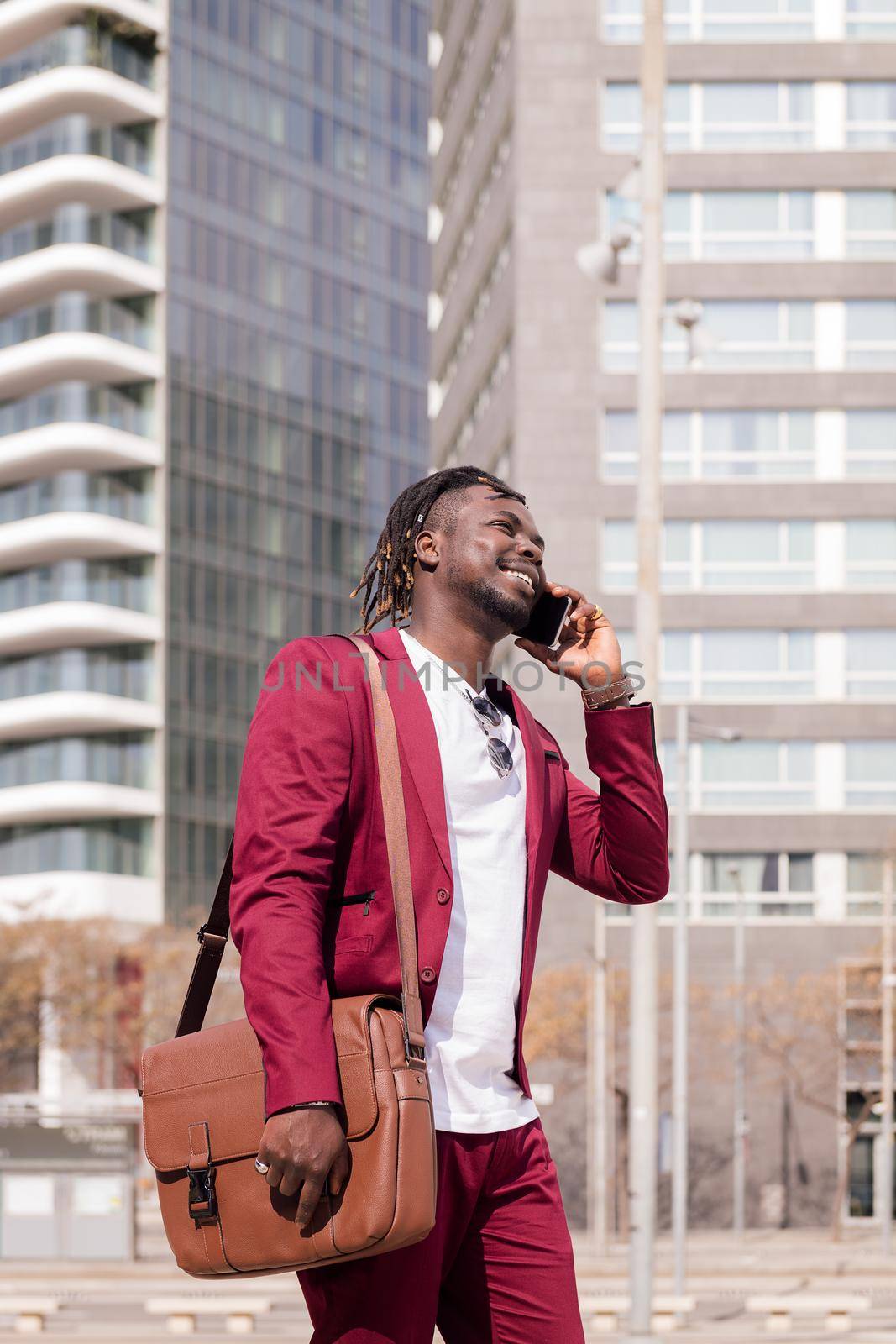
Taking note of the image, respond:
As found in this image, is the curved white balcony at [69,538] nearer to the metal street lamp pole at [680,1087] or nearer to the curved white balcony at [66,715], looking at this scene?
the curved white balcony at [66,715]

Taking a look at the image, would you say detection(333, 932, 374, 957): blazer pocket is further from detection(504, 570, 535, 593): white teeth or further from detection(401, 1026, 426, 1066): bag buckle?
detection(504, 570, 535, 593): white teeth

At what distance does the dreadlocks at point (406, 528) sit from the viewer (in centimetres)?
389

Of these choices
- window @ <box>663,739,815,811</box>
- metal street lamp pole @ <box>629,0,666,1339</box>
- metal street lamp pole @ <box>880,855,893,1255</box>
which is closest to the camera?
metal street lamp pole @ <box>629,0,666,1339</box>

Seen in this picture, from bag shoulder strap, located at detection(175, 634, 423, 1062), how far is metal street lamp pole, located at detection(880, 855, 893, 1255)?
39625 millimetres

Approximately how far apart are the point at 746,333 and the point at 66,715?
25.7 m

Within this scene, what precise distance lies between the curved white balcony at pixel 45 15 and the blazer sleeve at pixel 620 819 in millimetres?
72124

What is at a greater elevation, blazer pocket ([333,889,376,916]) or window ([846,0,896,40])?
window ([846,0,896,40])

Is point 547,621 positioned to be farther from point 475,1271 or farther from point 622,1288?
point 622,1288

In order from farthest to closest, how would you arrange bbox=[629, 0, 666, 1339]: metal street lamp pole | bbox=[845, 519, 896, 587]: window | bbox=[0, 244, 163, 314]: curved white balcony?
bbox=[0, 244, 163, 314]: curved white balcony, bbox=[845, 519, 896, 587]: window, bbox=[629, 0, 666, 1339]: metal street lamp pole

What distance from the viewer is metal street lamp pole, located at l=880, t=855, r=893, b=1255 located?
4194 centimetres

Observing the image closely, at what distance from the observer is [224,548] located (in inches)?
3004

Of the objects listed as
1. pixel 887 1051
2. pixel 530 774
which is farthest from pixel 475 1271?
pixel 887 1051

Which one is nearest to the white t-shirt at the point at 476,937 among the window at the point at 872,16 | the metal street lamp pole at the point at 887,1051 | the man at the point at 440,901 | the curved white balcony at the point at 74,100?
the man at the point at 440,901

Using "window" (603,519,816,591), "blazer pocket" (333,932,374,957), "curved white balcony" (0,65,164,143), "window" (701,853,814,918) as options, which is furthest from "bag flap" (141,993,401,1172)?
"curved white balcony" (0,65,164,143)
